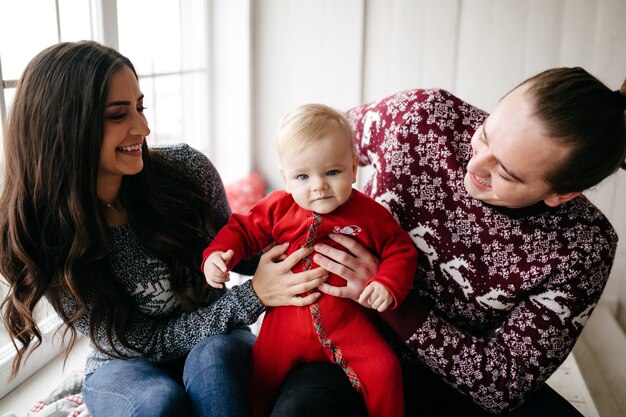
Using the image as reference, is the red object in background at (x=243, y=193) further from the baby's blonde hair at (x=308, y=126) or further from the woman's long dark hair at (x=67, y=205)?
the baby's blonde hair at (x=308, y=126)

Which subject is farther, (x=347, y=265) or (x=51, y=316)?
(x=51, y=316)

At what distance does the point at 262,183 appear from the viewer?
3.10 metres

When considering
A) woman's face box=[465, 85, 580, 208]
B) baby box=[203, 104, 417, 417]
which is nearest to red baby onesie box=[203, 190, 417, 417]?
baby box=[203, 104, 417, 417]

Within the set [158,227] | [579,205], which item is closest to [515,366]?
[579,205]

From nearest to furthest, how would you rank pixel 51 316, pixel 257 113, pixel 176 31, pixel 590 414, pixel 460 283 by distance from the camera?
1. pixel 460 283
2. pixel 590 414
3. pixel 51 316
4. pixel 176 31
5. pixel 257 113

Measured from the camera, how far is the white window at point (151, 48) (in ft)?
5.47

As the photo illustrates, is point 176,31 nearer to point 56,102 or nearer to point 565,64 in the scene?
point 56,102

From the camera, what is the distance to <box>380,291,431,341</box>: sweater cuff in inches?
53.6

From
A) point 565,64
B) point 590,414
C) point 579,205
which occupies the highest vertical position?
point 565,64

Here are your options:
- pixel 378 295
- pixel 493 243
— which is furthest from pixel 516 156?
pixel 378 295

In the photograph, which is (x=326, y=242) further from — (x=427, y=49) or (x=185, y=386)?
(x=427, y=49)

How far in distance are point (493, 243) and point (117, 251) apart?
90 centimetres

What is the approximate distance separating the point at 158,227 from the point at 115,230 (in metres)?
0.10

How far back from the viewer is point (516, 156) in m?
1.19
